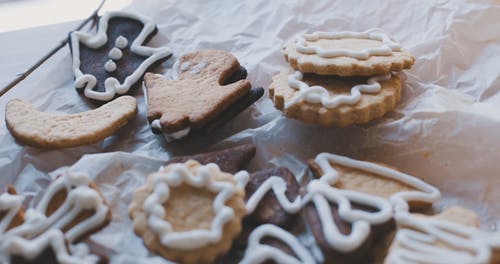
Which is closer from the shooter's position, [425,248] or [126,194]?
[425,248]

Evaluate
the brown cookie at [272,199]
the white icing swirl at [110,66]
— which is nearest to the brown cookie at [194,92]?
the white icing swirl at [110,66]

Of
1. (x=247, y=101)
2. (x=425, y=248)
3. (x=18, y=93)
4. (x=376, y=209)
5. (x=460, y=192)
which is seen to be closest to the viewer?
(x=425, y=248)

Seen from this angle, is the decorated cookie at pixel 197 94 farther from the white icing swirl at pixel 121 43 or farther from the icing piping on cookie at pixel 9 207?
the icing piping on cookie at pixel 9 207

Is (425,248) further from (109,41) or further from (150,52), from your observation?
(109,41)

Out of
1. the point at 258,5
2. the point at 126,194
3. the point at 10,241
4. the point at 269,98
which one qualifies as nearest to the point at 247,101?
the point at 269,98

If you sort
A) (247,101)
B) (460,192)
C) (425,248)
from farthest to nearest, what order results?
(247,101) < (460,192) < (425,248)

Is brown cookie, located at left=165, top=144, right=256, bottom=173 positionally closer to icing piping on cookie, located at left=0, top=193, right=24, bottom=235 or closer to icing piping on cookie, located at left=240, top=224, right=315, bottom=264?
icing piping on cookie, located at left=240, top=224, right=315, bottom=264
